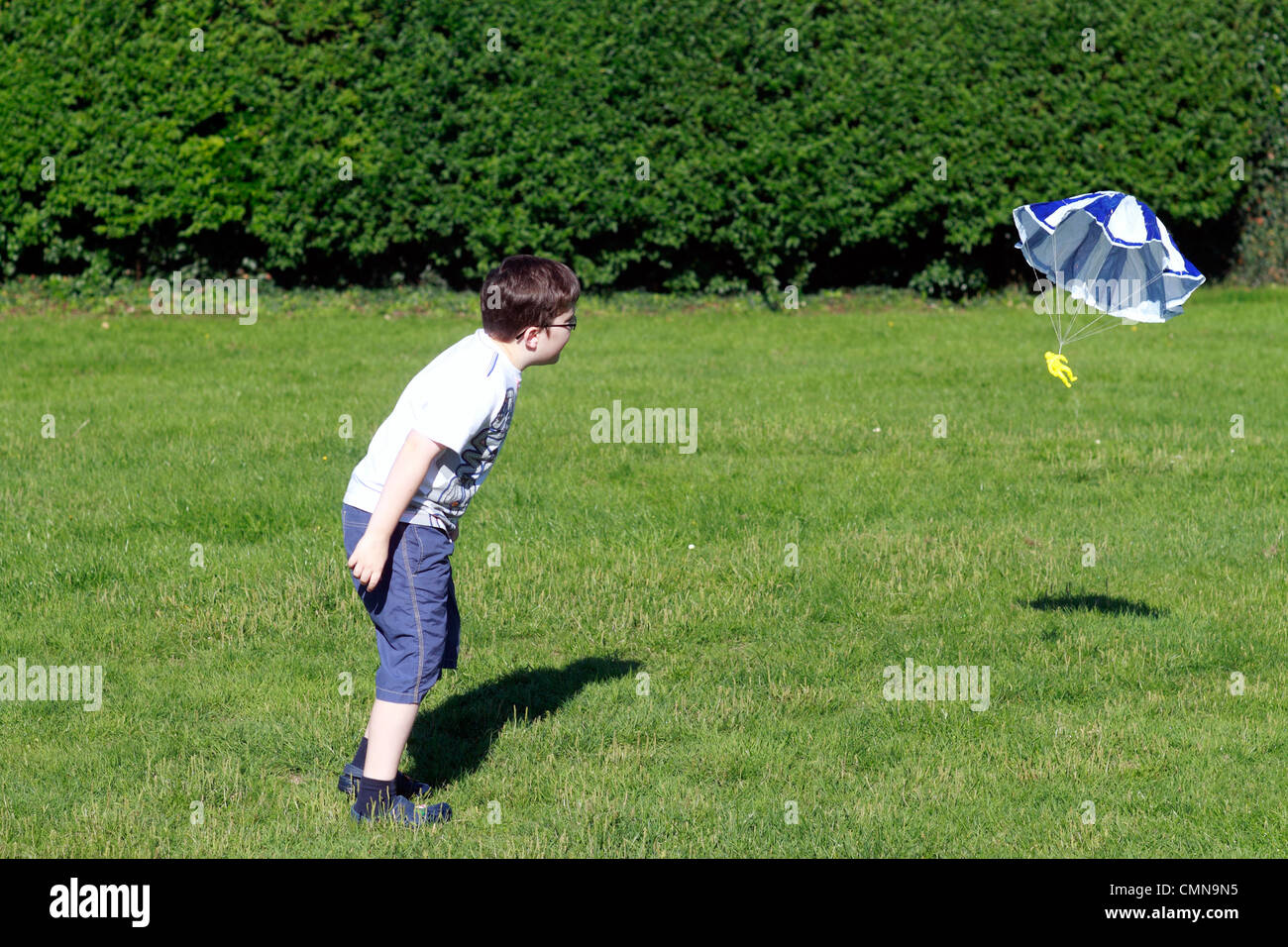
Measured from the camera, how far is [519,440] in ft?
30.5

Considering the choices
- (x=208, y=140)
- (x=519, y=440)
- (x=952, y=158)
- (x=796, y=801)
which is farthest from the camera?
(x=952, y=158)

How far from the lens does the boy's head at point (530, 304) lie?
4148 millimetres

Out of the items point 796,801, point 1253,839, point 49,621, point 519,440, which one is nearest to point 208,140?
point 519,440

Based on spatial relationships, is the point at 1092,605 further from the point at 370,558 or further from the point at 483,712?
the point at 370,558

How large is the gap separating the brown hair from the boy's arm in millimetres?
443

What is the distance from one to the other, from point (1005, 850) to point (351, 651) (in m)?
2.85

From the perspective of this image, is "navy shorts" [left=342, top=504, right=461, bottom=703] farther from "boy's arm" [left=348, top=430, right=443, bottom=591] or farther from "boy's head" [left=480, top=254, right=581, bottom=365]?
Result: "boy's head" [left=480, top=254, right=581, bottom=365]

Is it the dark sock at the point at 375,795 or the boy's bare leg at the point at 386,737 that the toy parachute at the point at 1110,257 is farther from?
the dark sock at the point at 375,795

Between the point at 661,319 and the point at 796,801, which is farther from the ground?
the point at 661,319

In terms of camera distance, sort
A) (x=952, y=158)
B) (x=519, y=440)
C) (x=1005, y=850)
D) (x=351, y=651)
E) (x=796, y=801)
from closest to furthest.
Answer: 1. (x=1005, y=850)
2. (x=796, y=801)
3. (x=351, y=651)
4. (x=519, y=440)
5. (x=952, y=158)

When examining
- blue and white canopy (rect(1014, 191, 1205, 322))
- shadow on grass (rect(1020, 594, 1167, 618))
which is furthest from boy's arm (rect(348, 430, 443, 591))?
shadow on grass (rect(1020, 594, 1167, 618))

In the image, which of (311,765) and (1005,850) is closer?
(1005,850)

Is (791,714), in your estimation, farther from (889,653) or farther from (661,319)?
(661,319)

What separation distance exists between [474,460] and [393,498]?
0.38 meters
